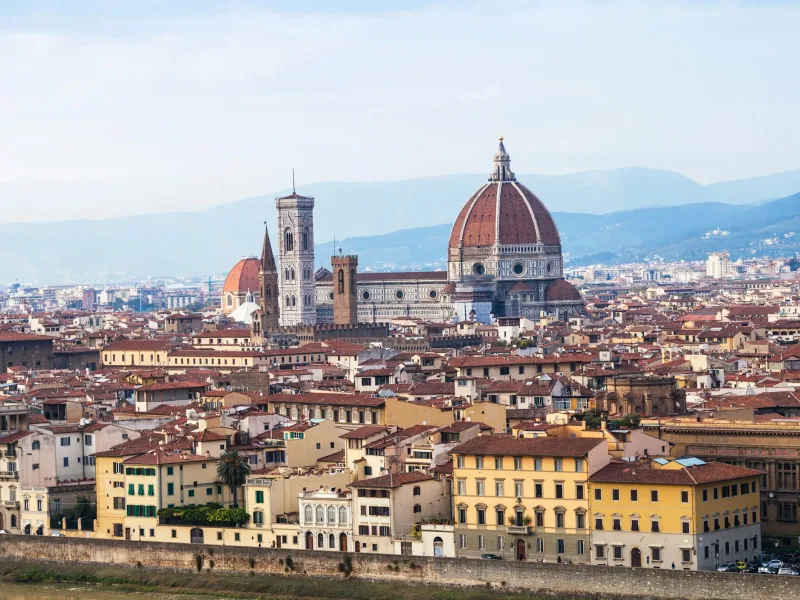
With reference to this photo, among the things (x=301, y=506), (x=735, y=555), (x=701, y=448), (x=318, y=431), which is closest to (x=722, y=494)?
(x=735, y=555)

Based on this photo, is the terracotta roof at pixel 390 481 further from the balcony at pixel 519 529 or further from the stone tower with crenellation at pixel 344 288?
the stone tower with crenellation at pixel 344 288

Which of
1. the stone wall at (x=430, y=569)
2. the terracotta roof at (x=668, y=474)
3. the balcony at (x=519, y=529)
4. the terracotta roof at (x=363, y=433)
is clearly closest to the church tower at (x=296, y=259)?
the terracotta roof at (x=363, y=433)

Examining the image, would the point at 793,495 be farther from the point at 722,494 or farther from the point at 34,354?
the point at 34,354

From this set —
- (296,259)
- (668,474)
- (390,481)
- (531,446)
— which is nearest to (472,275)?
(296,259)

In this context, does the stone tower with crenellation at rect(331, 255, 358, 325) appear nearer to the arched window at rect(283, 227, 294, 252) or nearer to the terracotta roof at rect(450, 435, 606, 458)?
the arched window at rect(283, 227, 294, 252)

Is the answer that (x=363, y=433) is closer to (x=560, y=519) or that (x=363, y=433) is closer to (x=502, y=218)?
(x=560, y=519)
